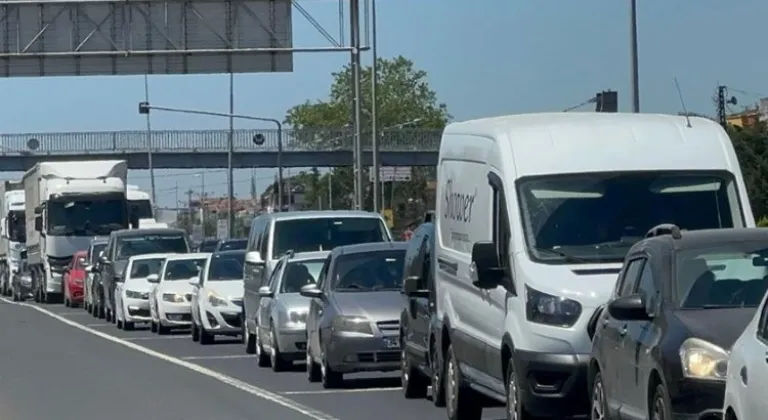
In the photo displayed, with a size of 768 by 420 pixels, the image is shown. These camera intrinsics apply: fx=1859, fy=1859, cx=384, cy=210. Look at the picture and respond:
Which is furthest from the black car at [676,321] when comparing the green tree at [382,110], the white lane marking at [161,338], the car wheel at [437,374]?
the green tree at [382,110]

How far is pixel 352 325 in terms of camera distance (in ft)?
66.1

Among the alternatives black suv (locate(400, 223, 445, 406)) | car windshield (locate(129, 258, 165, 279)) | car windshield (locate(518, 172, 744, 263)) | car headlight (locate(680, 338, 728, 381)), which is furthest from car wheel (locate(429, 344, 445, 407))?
car windshield (locate(129, 258, 165, 279))

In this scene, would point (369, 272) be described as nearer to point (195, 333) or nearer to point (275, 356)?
point (275, 356)

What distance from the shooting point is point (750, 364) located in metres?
9.14

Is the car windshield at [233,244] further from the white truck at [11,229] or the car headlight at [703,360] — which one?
the car headlight at [703,360]

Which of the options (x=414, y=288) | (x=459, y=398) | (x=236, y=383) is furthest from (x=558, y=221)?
(x=236, y=383)

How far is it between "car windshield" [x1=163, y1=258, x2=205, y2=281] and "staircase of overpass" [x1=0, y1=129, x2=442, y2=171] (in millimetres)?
47992

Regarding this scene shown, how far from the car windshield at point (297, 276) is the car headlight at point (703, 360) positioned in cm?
1379

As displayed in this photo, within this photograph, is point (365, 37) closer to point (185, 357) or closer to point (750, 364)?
point (185, 357)

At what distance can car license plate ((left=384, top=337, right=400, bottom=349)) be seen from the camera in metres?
20.1

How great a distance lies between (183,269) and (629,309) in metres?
25.7

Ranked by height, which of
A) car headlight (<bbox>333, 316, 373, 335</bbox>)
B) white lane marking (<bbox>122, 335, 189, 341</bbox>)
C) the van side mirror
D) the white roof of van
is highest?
the white roof of van

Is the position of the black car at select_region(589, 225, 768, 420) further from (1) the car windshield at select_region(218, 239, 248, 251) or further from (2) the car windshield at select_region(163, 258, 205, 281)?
(1) the car windshield at select_region(218, 239, 248, 251)

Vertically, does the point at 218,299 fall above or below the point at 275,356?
above
